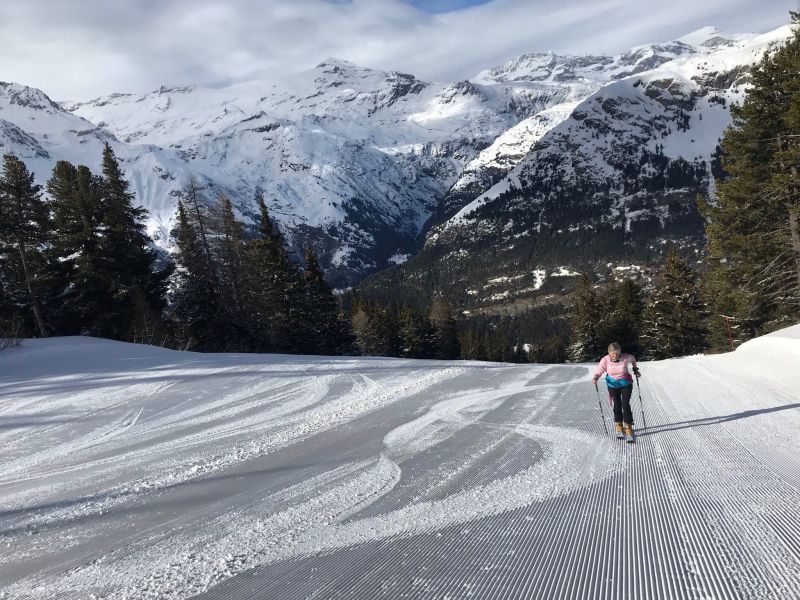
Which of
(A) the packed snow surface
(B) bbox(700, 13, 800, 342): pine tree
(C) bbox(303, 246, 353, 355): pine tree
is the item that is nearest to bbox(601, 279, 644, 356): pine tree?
(B) bbox(700, 13, 800, 342): pine tree

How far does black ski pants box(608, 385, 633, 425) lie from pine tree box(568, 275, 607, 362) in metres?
38.9

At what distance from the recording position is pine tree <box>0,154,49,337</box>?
989 inches

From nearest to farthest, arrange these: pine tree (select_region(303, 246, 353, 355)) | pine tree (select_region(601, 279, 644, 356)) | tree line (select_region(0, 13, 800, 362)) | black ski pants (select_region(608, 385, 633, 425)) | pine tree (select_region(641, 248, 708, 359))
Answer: black ski pants (select_region(608, 385, 633, 425)), tree line (select_region(0, 13, 800, 362)), pine tree (select_region(303, 246, 353, 355)), pine tree (select_region(641, 248, 708, 359)), pine tree (select_region(601, 279, 644, 356))

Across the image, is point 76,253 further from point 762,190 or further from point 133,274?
point 762,190

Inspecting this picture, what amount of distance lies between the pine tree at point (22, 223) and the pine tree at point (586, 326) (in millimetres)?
39581

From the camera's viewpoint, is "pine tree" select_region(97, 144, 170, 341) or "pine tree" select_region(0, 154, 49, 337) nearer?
"pine tree" select_region(0, 154, 49, 337)

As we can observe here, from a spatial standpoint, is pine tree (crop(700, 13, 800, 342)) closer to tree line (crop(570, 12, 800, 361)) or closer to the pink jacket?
tree line (crop(570, 12, 800, 361))

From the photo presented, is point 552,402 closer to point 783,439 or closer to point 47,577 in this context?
point 783,439

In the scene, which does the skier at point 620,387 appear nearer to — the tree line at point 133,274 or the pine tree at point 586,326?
the tree line at point 133,274

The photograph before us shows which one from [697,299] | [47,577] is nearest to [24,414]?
[47,577]

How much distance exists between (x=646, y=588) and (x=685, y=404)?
6.83 meters

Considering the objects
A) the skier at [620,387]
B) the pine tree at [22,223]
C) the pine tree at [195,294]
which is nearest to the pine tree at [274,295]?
the pine tree at [195,294]

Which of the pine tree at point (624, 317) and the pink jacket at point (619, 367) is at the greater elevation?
the pink jacket at point (619, 367)

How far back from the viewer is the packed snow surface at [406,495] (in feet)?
12.6
